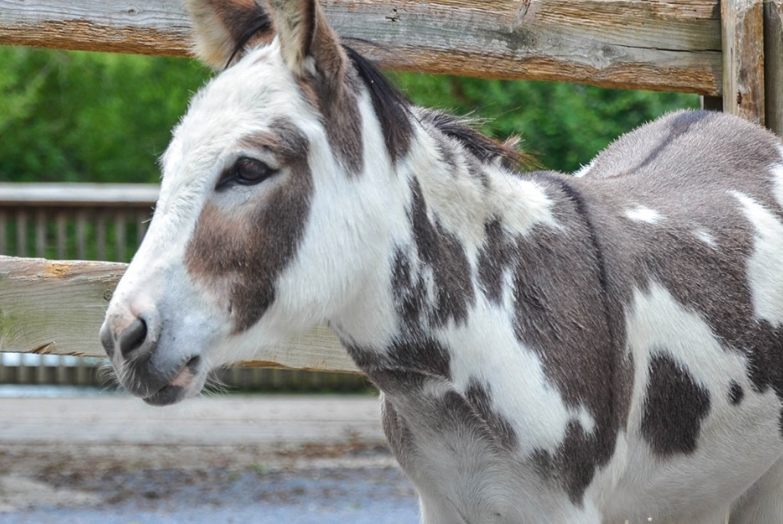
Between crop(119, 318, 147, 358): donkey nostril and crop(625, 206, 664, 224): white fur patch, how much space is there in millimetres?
1273

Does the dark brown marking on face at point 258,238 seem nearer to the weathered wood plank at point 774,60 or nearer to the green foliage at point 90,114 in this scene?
the weathered wood plank at point 774,60

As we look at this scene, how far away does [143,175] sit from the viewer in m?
11.2

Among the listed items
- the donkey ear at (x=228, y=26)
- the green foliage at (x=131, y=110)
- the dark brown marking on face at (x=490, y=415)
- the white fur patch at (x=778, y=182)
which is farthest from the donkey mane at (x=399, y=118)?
the green foliage at (x=131, y=110)

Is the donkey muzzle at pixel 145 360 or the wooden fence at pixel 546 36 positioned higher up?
the wooden fence at pixel 546 36

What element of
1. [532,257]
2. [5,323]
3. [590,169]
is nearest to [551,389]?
[532,257]

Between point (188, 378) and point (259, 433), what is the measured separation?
5846mm

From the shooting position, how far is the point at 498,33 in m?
3.44

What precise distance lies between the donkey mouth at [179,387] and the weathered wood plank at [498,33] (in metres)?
1.19

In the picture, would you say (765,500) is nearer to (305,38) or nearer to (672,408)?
(672,408)

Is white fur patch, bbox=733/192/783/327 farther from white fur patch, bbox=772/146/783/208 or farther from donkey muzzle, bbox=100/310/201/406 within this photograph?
donkey muzzle, bbox=100/310/201/406

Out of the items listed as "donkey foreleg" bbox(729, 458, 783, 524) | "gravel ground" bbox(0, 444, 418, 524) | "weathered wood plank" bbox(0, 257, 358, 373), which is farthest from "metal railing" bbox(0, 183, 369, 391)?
"donkey foreleg" bbox(729, 458, 783, 524)

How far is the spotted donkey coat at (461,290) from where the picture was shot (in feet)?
7.11

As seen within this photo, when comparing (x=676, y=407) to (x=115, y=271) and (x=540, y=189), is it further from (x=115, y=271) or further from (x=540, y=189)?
(x=115, y=271)

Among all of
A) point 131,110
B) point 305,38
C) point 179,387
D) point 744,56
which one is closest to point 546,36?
point 744,56
